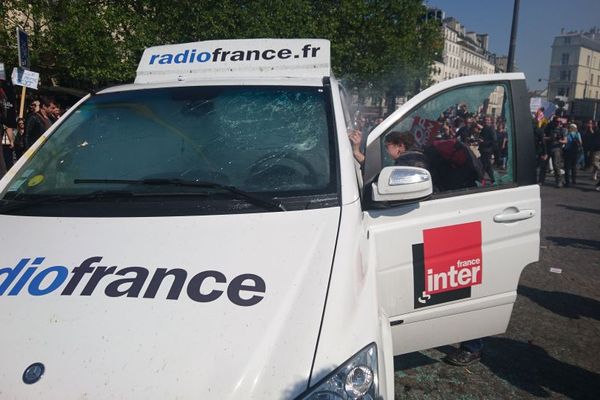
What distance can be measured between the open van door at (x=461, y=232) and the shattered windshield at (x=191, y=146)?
1.55ft

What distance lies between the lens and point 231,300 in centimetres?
151

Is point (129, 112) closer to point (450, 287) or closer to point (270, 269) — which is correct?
point (270, 269)

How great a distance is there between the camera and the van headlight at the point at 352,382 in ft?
4.42

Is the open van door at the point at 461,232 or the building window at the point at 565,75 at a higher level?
the building window at the point at 565,75

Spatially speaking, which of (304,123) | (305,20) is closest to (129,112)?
(304,123)

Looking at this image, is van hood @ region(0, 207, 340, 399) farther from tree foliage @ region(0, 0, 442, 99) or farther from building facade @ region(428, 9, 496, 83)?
building facade @ region(428, 9, 496, 83)

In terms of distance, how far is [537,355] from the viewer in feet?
11.4

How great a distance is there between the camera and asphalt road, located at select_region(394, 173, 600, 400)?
302cm

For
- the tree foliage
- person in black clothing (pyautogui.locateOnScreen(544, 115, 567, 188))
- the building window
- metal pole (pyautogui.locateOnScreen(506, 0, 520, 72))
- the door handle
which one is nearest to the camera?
the door handle

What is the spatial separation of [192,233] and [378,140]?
128 cm

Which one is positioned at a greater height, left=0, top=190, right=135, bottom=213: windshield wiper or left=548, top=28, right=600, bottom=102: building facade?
left=548, top=28, right=600, bottom=102: building facade

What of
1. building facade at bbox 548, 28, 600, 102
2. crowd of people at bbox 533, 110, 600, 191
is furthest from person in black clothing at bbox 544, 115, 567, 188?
building facade at bbox 548, 28, 600, 102

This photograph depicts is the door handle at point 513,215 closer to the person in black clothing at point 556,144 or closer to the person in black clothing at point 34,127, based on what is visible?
the person in black clothing at point 34,127

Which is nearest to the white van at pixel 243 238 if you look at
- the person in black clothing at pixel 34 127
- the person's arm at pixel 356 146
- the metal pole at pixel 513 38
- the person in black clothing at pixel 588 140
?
the person's arm at pixel 356 146
